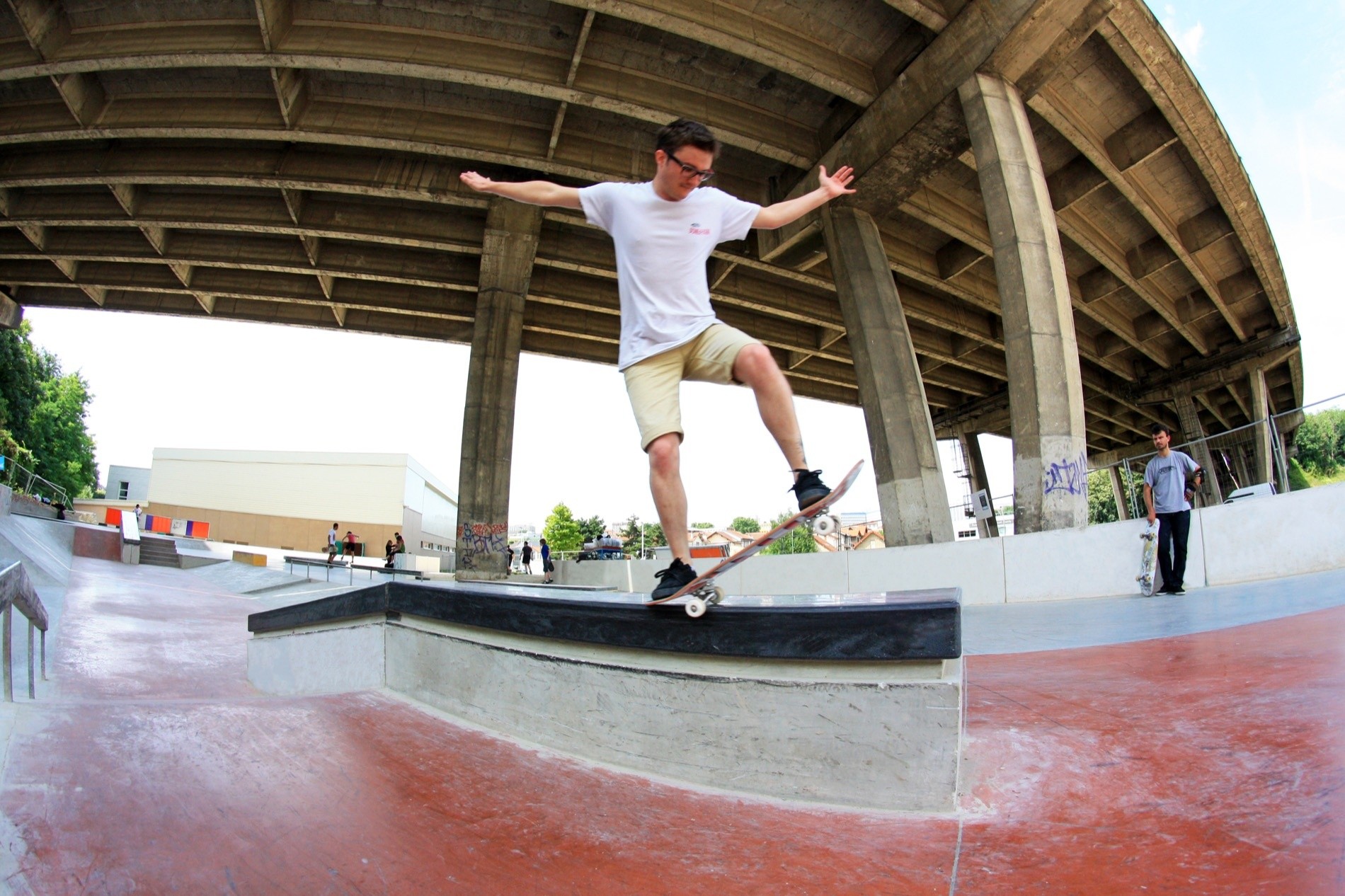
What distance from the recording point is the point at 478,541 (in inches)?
719

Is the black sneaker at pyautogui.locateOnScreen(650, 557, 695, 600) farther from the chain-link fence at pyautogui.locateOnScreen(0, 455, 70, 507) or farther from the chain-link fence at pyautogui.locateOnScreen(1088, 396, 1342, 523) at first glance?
the chain-link fence at pyautogui.locateOnScreen(0, 455, 70, 507)

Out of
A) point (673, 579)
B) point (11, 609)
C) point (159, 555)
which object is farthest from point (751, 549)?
point (159, 555)

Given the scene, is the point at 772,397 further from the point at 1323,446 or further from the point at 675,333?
the point at 1323,446

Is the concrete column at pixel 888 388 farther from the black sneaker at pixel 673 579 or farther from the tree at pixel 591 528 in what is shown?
the tree at pixel 591 528

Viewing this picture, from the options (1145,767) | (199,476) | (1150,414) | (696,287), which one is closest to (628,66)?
(696,287)

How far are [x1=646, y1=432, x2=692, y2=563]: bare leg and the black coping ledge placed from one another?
340 millimetres

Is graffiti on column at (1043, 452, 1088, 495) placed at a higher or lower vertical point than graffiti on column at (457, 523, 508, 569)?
higher

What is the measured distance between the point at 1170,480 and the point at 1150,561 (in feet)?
3.55

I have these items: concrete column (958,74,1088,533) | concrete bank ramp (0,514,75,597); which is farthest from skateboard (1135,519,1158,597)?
concrete bank ramp (0,514,75,597)

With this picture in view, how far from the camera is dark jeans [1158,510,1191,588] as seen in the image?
270 inches

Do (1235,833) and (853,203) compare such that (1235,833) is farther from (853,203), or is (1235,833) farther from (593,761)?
(853,203)

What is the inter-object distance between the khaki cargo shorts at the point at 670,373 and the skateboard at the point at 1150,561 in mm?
6834

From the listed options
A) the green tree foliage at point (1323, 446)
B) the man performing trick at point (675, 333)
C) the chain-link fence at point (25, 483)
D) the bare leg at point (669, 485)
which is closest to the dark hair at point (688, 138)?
the man performing trick at point (675, 333)

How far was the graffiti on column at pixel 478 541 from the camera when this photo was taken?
59.1 ft
